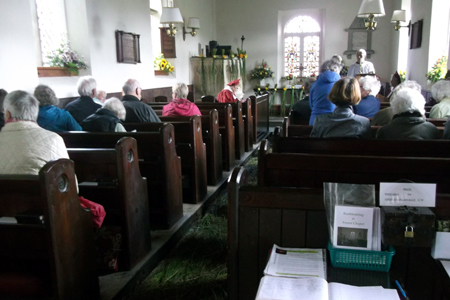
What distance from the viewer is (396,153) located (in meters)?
2.51

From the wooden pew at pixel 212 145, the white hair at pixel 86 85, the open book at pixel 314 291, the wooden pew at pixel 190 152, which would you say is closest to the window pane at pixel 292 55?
the wooden pew at pixel 212 145

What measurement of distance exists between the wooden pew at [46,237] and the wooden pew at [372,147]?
1.35m

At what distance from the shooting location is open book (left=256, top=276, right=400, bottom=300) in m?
1.05

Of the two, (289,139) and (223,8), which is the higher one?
(223,8)

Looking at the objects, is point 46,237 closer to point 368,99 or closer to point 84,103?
point 84,103

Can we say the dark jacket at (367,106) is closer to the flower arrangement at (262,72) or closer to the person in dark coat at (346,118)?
the person in dark coat at (346,118)

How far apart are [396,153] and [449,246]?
135 centimetres

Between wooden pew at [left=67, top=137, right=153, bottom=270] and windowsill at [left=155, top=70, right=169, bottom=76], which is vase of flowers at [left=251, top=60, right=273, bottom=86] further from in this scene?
wooden pew at [left=67, top=137, right=153, bottom=270]

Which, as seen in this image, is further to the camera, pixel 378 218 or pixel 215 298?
pixel 215 298

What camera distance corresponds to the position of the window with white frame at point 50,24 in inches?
196

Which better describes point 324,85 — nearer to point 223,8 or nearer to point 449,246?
point 449,246

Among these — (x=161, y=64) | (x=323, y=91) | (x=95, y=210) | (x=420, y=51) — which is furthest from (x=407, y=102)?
(x=161, y=64)

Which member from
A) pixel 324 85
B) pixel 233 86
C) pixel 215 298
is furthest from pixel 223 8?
pixel 215 298

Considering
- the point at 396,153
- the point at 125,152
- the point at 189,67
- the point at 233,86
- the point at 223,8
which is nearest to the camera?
the point at 125,152
